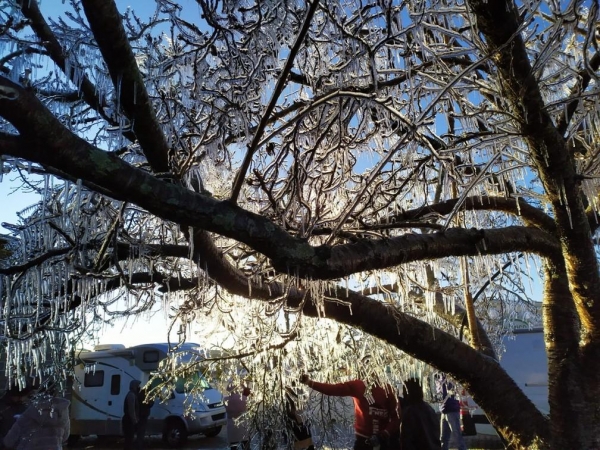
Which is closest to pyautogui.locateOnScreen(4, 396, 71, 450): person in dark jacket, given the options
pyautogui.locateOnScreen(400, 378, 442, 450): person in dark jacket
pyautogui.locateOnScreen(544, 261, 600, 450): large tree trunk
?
pyautogui.locateOnScreen(400, 378, 442, 450): person in dark jacket

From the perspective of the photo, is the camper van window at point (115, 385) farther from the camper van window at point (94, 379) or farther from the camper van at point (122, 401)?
the camper van window at point (94, 379)

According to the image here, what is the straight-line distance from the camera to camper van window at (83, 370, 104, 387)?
13.8m

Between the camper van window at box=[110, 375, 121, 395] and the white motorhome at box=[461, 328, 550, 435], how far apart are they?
365 inches

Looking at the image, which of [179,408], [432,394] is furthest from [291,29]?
[179,408]

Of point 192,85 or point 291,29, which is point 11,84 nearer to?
point 192,85

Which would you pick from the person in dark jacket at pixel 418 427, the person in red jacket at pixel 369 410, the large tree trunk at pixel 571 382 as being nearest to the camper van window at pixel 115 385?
the person in red jacket at pixel 369 410

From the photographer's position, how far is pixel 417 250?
331cm

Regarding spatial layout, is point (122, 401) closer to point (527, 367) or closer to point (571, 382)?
point (527, 367)

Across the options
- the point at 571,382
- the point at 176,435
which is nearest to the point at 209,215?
the point at 571,382

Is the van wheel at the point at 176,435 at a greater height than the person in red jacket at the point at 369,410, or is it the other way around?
the person in red jacket at the point at 369,410

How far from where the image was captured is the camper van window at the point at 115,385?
13435mm

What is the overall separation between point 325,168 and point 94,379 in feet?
40.9

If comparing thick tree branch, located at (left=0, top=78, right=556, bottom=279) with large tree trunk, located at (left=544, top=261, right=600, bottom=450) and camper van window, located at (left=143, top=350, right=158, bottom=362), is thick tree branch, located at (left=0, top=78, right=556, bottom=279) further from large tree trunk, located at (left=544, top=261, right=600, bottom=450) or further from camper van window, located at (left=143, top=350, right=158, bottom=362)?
camper van window, located at (left=143, top=350, right=158, bottom=362)

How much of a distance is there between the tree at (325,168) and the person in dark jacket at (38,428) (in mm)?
1458
